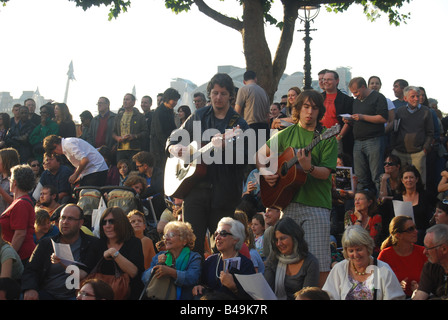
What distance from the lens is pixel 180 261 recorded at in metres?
5.67

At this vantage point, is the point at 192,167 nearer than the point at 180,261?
Yes

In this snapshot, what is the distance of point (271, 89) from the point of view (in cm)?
1252

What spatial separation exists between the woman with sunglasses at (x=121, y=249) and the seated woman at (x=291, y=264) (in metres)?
1.25

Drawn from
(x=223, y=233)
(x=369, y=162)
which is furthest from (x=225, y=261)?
(x=369, y=162)

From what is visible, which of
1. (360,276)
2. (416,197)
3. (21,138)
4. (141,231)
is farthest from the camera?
(21,138)

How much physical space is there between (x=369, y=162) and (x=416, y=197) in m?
1.38

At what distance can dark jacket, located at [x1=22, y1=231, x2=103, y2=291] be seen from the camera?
5848 mm

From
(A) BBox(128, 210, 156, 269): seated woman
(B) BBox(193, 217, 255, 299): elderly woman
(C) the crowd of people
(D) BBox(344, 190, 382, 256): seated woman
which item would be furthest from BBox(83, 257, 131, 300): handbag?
(D) BBox(344, 190, 382, 256): seated woman

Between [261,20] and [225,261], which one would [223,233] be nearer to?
[225,261]

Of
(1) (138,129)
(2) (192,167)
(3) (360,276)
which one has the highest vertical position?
(1) (138,129)

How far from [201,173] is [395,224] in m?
2.32

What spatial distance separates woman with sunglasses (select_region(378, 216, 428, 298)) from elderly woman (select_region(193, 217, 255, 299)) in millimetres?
1531

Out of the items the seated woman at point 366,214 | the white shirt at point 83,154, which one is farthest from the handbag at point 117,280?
the white shirt at point 83,154
